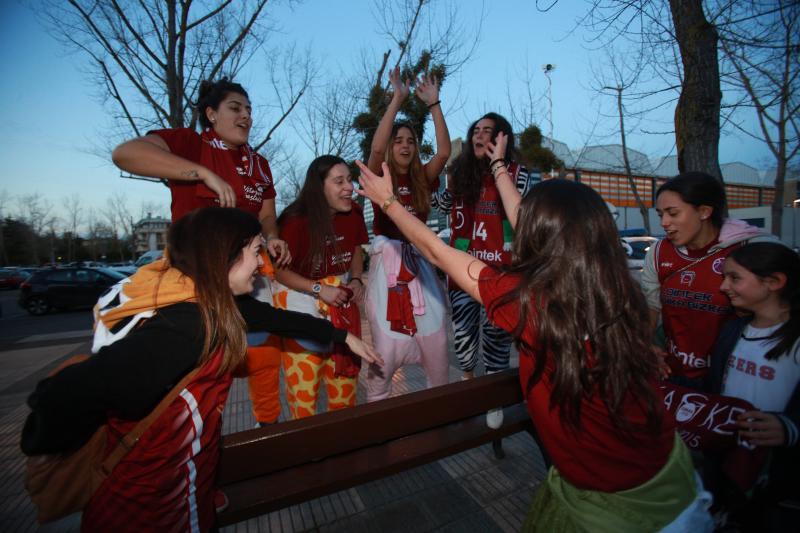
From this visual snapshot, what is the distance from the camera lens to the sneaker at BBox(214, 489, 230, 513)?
4.55ft

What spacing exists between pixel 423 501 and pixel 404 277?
55.9 inches

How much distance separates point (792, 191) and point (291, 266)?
134 feet

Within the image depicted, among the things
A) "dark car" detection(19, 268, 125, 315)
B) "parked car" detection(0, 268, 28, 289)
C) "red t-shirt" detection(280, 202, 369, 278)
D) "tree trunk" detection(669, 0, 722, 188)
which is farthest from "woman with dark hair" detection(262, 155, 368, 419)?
"parked car" detection(0, 268, 28, 289)

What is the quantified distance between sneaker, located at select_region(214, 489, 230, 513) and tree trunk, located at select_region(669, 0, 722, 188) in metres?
3.92

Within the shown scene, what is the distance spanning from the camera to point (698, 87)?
10.2ft

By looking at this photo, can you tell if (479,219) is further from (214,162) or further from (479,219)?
(214,162)

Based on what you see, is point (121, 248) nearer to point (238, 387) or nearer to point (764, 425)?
point (238, 387)

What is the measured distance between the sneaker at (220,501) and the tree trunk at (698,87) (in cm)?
392

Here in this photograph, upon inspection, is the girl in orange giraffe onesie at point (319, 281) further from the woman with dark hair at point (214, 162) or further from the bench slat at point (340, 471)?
the bench slat at point (340, 471)

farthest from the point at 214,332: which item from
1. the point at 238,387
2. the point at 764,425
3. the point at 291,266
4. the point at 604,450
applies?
the point at 238,387

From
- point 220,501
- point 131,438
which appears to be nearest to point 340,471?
point 220,501

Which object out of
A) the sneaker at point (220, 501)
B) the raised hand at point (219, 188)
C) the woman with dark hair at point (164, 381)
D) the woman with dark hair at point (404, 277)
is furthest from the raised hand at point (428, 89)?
the sneaker at point (220, 501)

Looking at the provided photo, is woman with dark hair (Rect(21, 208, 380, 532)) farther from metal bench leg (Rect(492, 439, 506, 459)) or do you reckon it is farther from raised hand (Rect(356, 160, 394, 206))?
metal bench leg (Rect(492, 439, 506, 459))

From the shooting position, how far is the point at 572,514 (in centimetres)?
121
